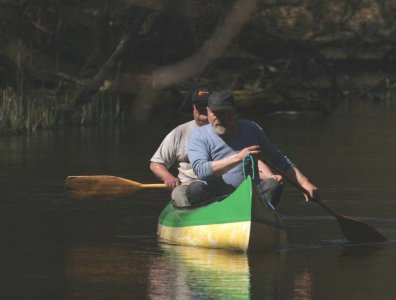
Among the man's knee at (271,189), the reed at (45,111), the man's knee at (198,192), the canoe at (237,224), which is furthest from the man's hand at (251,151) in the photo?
the reed at (45,111)

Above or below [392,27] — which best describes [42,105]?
below

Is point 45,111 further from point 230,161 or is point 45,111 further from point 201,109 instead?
point 230,161

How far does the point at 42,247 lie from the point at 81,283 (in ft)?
7.66

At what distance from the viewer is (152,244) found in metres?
13.3

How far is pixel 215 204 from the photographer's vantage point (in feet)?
41.4

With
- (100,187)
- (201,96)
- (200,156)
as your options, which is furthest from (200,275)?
(100,187)

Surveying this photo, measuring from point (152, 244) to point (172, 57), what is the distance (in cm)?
2689

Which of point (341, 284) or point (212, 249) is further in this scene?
point (212, 249)

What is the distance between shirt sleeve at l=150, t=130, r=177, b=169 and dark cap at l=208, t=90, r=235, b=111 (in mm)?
1275

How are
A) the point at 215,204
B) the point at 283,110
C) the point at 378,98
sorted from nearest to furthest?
1. the point at 215,204
2. the point at 283,110
3. the point at 378,98

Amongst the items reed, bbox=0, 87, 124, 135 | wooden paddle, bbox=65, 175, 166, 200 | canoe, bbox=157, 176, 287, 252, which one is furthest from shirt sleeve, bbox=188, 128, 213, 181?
reed, bbox=0, 87, 124, 135

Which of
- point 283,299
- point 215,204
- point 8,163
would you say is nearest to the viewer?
point 283,299

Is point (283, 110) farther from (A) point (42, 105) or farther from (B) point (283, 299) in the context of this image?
(B) point (283, 299)

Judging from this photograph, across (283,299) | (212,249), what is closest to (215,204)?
(212,249)
